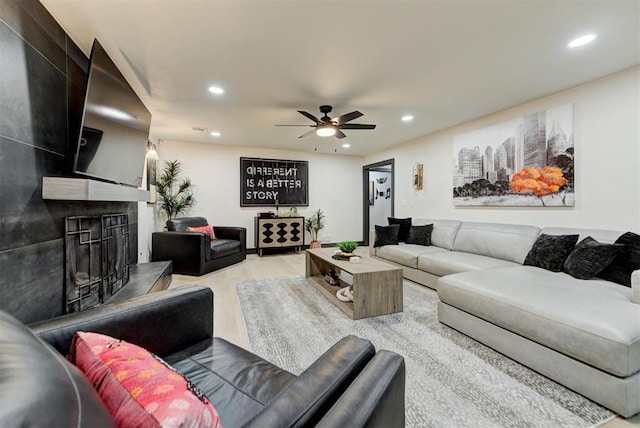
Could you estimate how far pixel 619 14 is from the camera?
179cm

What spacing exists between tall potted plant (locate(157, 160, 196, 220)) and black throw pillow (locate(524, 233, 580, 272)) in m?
5.45

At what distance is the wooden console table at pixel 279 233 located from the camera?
554 centimetres

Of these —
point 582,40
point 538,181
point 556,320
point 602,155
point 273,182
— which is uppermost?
point 582,40

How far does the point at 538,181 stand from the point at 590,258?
1.26 metres

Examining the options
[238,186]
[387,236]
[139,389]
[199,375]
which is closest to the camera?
[139,389]

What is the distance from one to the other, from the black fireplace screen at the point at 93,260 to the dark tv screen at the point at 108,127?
15.8 inches

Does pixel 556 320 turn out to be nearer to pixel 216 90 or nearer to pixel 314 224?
pixel 216 90

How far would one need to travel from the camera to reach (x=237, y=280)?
12.4ft

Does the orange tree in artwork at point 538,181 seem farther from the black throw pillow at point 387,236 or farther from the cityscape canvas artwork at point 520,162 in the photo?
the black throw pillow at point 387,236

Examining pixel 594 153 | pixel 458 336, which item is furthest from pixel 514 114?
pixel 458 336

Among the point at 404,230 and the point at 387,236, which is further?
the point at 404,230

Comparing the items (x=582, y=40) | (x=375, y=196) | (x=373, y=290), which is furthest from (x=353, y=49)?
(x=375, y=196)

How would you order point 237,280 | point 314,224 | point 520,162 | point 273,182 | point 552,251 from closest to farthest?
point 552,251 → point 520,162 → point 237,280 → point 273,182 → point 314,224

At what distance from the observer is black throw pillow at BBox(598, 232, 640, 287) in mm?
2055
